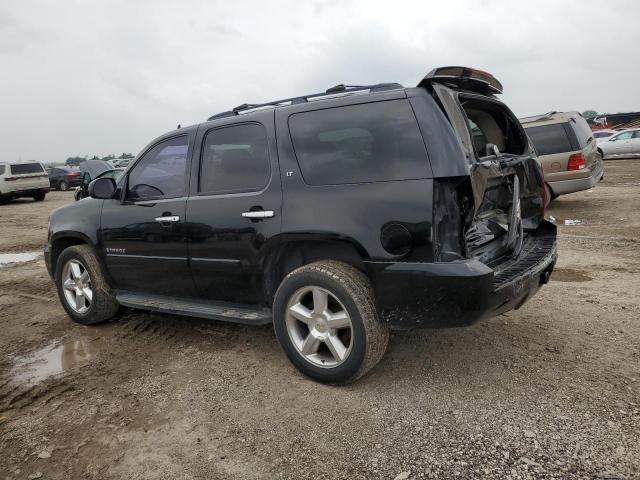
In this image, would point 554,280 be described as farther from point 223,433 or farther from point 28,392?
point 28,392

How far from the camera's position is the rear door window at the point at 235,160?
11.1ft

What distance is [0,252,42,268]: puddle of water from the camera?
7.88 metres

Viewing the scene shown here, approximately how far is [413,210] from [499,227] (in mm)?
902

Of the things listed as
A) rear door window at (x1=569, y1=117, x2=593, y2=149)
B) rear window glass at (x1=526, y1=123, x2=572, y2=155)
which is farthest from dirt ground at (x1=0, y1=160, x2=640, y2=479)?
rear door window at (x1=569, y1=117, x2=593, y2=149)

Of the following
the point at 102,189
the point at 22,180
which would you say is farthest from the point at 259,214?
the point at 22,180

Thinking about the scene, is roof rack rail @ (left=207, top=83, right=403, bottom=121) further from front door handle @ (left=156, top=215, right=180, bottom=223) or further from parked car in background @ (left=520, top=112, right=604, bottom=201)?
parked car in background @ (left=520, top=112, right=604, bottom=201)

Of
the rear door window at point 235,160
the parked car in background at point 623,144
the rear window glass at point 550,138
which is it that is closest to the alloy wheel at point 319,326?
the rear door window at point 235,160

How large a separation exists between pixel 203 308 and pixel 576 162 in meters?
8.24

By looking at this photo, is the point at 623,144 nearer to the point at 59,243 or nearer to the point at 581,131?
the point at 581,131

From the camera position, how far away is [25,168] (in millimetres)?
20016

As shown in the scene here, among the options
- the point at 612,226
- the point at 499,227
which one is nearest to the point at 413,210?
the point at 499,227

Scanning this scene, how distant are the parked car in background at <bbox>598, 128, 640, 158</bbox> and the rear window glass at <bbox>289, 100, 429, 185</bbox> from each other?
23929 mm

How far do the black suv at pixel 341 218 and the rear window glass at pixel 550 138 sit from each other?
6052 millimetres

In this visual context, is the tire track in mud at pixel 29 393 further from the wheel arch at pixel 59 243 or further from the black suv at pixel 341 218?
the wheel arch at pixel 59 243
